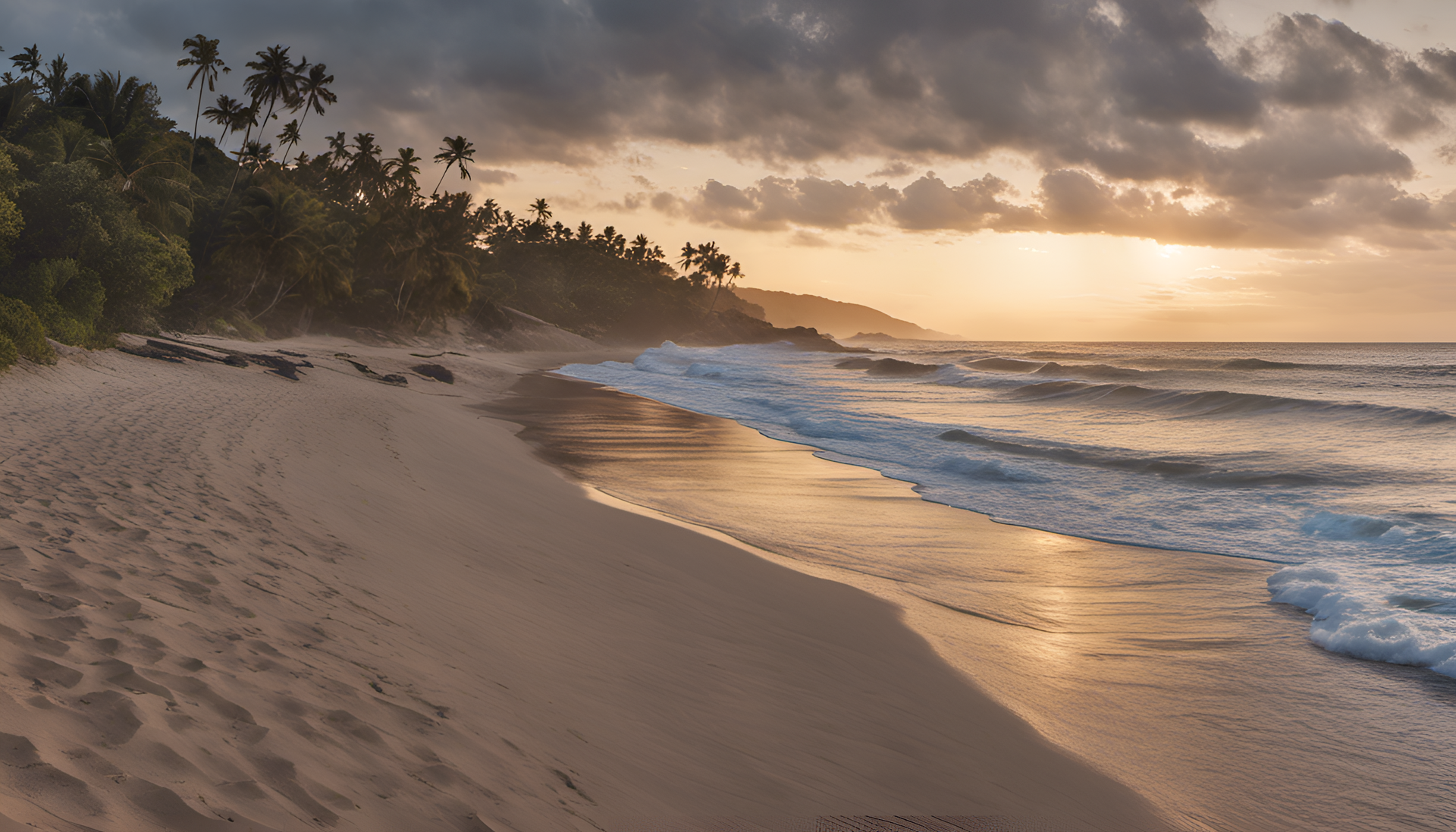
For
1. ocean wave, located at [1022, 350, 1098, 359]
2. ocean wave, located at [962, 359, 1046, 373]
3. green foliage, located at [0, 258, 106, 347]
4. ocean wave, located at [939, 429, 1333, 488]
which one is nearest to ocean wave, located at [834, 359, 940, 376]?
ocean wave, located at [962, 359, 1046, 373]

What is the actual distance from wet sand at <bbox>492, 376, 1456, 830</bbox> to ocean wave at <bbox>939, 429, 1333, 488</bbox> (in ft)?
19.3

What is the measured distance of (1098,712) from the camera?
203 inches

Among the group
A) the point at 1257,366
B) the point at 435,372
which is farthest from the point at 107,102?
the point at 1257,366

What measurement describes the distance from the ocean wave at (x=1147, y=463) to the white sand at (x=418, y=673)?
11.0 metres

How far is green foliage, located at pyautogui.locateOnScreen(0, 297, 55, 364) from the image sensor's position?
12633 mm

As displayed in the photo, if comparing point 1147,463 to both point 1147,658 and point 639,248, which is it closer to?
point 1147,658

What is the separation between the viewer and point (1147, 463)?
1564cm

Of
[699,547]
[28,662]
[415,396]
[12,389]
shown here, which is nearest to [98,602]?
[28,662]

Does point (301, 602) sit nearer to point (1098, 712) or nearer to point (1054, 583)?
point (1098, 712)

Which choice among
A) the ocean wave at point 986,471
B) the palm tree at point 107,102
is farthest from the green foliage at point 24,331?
the palm tree at point 107,102

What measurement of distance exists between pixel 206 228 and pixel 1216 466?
2011 inches

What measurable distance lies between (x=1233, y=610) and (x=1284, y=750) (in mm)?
3084

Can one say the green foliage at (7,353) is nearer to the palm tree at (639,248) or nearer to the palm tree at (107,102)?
the palm tree at (107,102)

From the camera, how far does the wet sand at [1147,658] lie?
4336mm
